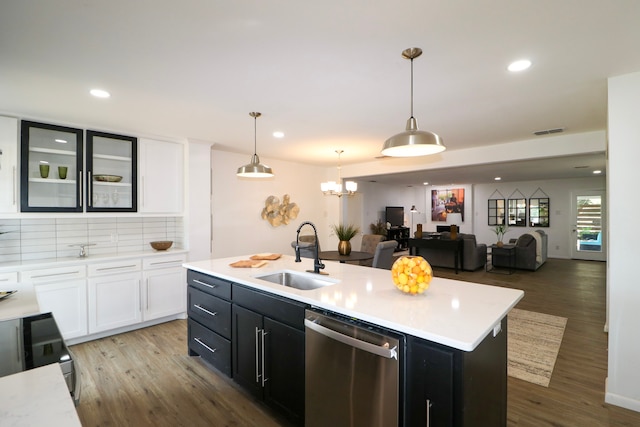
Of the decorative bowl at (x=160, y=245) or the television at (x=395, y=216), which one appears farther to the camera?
the television at (x=395, y=216)

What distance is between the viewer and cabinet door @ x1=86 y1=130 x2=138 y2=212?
355 centimetres

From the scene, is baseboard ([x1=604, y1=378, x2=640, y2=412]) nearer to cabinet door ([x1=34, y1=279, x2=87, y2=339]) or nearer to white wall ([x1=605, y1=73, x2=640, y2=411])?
white wall ([x1=605, y1=73, x2=640, y2=411])

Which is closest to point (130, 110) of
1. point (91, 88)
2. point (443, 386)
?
point (91, 88)

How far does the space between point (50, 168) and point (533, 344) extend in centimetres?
540

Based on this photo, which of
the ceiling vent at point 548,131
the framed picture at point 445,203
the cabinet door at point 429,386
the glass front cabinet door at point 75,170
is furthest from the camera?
the framed picture at point 445,203

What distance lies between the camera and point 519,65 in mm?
2135

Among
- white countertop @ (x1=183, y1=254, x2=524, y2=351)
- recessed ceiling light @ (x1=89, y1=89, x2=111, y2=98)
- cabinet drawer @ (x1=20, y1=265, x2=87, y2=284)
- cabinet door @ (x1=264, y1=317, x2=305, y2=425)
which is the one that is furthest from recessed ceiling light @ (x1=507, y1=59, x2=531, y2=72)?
cabinet drawer @ (x1=20, y1=265, x2=87, y2=284)

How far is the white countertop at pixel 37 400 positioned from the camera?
2.38 feet

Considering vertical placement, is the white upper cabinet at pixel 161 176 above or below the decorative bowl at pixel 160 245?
above

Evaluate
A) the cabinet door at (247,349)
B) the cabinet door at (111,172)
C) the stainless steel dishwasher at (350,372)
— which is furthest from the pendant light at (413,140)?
the cabinet door at (111,172)

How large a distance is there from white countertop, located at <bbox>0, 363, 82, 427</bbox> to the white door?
37.1 ft

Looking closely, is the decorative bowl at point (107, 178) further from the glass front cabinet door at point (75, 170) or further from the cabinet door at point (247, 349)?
the cabinet door at point (247, 349)

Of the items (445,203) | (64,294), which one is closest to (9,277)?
(64,294)

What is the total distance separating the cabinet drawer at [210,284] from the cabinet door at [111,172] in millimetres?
1554
